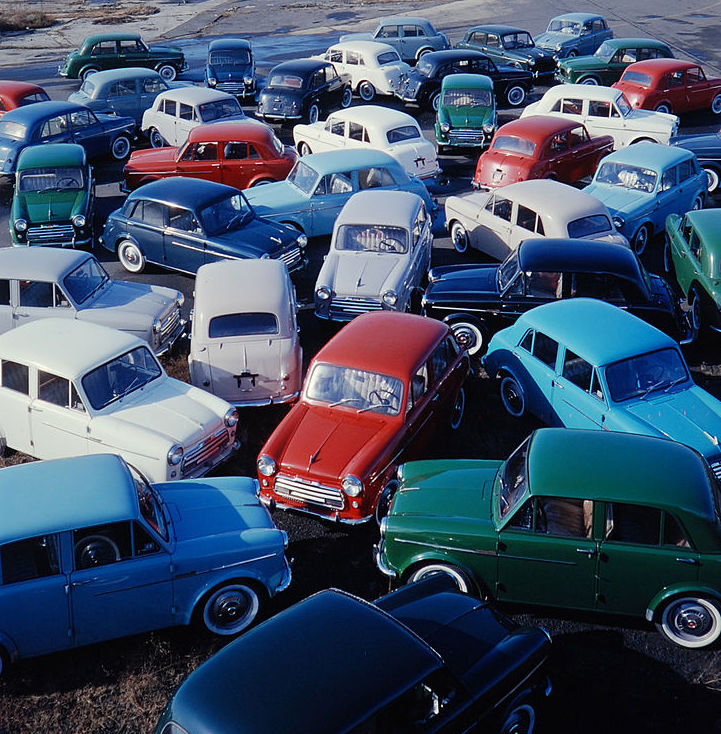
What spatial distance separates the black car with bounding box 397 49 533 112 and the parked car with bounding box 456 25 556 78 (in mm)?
1899

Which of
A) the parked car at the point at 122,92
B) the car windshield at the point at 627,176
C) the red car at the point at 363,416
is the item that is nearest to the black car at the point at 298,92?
the parked car at the point at 122,92

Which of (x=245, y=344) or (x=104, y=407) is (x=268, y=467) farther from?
(x=245, y=344)

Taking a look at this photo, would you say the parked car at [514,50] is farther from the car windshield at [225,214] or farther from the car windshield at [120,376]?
the car windshield at [120,376]

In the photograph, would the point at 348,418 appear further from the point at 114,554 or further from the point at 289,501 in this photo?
the point at 114,554

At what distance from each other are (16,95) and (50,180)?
6.68 meters

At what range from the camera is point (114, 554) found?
24.3 feet

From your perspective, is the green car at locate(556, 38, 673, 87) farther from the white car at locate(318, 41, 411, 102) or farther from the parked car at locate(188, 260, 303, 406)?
the parked car at locate(188, 260, 303, 406)

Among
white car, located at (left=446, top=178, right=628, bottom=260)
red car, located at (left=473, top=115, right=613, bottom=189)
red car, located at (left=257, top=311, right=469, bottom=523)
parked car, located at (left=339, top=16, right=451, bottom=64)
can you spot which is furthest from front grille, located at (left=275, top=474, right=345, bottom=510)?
parked car, located at (left=339, top=16, right=451, bottom=64)

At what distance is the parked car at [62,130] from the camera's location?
18750 millimetres

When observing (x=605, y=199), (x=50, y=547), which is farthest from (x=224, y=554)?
(x=605, y=199)

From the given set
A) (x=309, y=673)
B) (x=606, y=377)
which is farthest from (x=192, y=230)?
(x=309, y=673)

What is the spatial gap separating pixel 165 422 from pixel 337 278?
4.33m

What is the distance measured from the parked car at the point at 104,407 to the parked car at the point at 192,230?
422 centimetres

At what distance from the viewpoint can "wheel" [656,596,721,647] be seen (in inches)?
297
